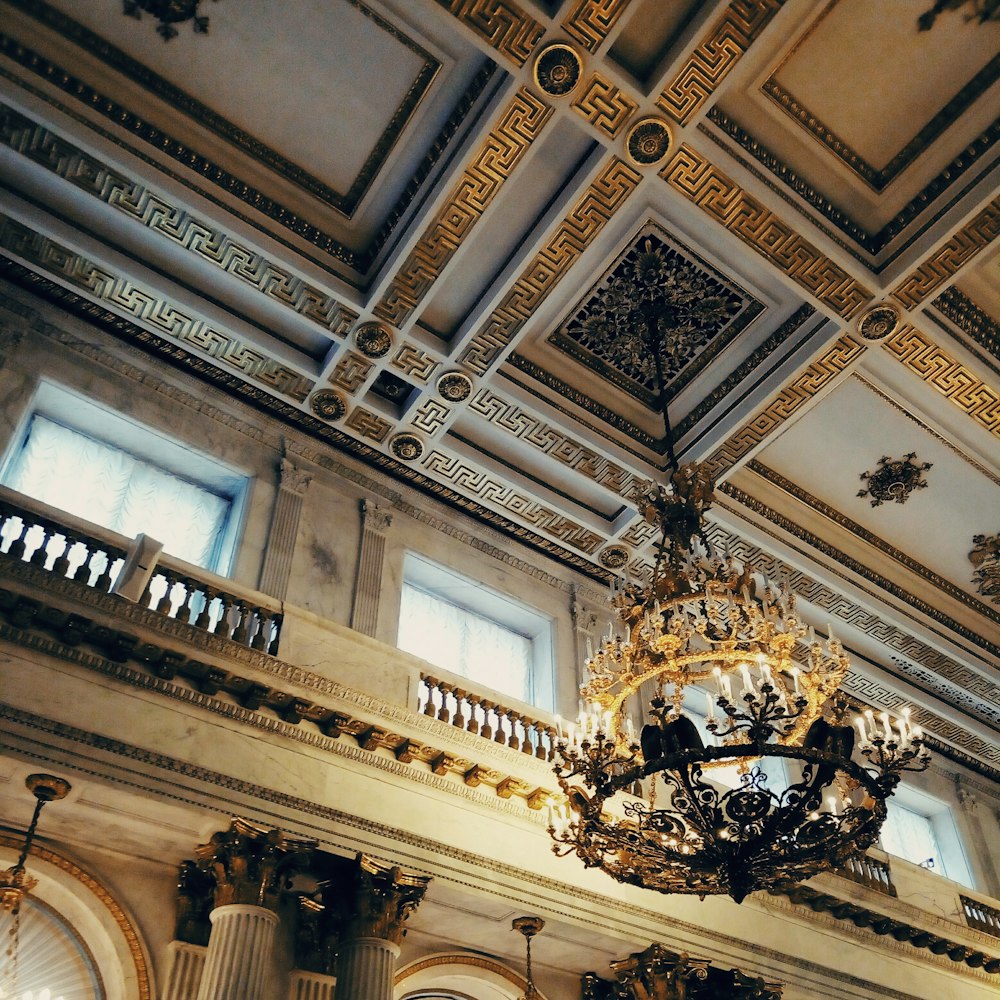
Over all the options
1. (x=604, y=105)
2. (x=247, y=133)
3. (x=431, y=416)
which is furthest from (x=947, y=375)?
(x=247, y=133)

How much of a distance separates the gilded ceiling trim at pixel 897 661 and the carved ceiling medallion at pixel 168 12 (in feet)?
18.6

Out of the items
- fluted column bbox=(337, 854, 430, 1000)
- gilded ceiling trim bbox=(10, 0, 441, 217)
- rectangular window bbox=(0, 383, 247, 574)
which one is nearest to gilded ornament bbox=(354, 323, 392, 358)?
gilded ceiling trim bbox=(10, 0, 441, 217)

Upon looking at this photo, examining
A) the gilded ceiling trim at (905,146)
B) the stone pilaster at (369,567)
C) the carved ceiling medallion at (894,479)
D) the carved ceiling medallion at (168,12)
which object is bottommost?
the stone pilaster at (369,567)

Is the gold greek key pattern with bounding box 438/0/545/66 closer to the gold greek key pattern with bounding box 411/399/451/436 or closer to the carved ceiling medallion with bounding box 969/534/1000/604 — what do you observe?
the gold greek key pattern with bounding box 411/399/451/436

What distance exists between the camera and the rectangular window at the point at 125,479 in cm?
721

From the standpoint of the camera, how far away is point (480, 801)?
717 centimetres

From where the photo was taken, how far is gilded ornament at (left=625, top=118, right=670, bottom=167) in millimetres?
6473

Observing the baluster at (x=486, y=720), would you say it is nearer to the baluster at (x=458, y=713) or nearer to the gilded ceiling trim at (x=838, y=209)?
the baluster at (x=458, y=713)

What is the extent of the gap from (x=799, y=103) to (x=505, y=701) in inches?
187

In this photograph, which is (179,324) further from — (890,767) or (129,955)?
(890,767)

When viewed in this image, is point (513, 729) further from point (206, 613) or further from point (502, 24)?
point (502, 24)

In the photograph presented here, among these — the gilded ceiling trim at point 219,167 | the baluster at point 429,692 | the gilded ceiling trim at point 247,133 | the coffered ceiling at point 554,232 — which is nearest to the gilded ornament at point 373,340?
the coffered ceiling at point 554,232

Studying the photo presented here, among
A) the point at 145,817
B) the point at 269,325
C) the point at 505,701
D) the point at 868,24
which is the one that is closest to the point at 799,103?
the point at 868,24

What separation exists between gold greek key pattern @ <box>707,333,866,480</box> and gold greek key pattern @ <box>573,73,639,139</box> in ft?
8.32
